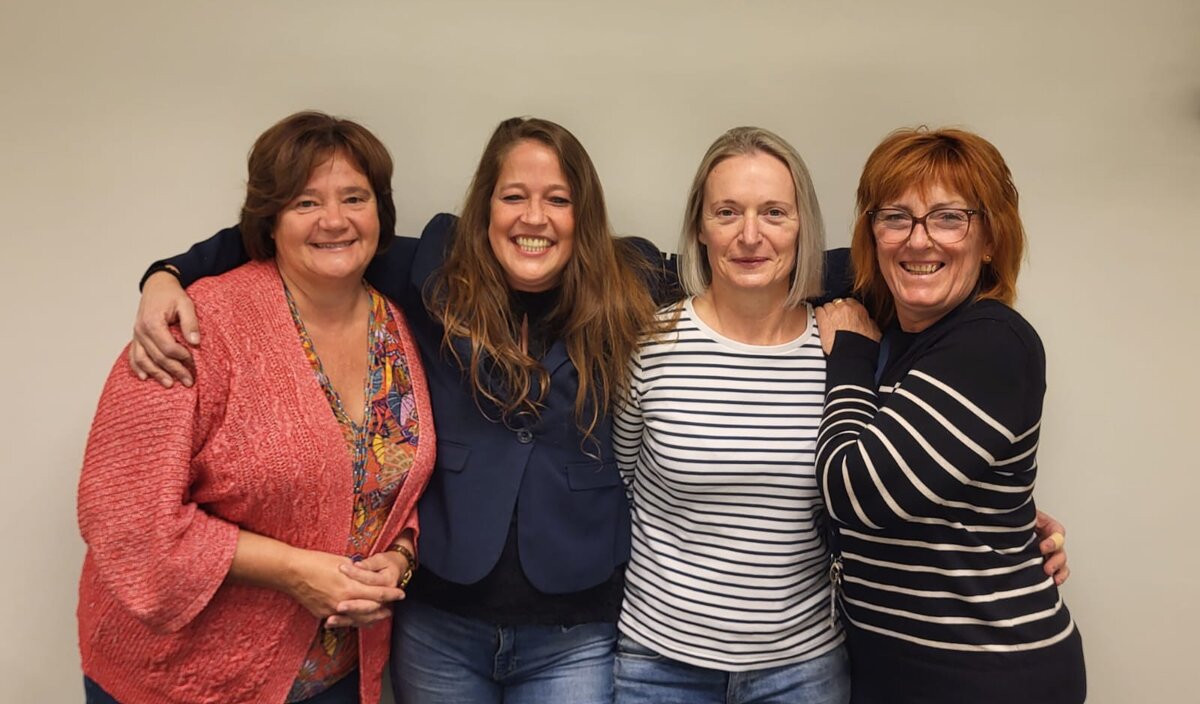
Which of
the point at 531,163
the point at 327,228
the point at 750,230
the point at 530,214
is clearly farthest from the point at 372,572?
the point at 750,230

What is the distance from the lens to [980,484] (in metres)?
1.24

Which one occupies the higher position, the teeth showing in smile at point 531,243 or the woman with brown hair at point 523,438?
the teeth showing in smile at point 531,243

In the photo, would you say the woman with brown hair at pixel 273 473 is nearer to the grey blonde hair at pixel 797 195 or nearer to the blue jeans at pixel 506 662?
the blue jeans at pixel 506 662

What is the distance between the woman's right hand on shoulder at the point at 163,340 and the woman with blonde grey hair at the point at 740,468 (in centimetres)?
82

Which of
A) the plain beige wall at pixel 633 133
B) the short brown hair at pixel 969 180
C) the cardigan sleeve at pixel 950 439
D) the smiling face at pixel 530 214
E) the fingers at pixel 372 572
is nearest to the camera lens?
the cardigan sleeve at pixel 950 439

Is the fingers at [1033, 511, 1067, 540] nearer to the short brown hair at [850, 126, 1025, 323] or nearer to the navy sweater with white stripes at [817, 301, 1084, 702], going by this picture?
the navy sweater with white stripes at [817, 301, 1084, 702]

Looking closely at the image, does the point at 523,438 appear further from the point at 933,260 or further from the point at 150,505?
the point at 933,260

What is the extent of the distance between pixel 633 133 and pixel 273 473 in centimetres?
114

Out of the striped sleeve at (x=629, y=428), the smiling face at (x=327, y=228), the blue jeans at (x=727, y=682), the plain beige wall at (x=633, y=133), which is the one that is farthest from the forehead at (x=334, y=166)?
the blue jeans at (x=727, y=682)

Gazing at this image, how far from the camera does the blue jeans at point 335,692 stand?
1.42 m

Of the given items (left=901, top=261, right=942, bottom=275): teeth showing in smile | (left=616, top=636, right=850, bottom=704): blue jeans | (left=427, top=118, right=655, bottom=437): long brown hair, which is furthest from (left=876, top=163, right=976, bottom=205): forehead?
(left=616, top=636, right=850, bottom=704): blue jeans

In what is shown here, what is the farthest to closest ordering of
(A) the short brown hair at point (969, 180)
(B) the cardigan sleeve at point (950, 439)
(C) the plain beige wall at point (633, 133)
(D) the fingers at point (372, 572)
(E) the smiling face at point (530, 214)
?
1. (C) the plain beige wall at point (633, 133)
2. (E) the smiling face at point (530, 214)
3. (D) the fingers at point (372, 572)
4. (A) the short brown hair at point (969, 180)
5. (B) the cardigan sleeve at point (950, 439)

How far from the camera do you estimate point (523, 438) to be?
1.51 meters

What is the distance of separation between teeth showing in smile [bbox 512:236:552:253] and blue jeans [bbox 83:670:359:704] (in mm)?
977
